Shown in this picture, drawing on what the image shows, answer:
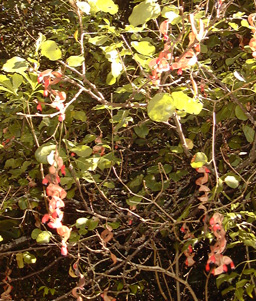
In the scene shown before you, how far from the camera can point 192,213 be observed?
5.48 feet

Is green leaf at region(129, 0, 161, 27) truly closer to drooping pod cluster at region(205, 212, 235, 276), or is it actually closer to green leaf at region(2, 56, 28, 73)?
green leaf at region(2, 56, 28, 73)

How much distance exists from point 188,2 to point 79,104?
660 millimetres

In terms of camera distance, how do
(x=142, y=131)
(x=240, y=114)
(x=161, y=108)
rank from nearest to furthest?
1. (x=161, y=108)
2. (x=240, y=114)
3. (x=142, y=131)

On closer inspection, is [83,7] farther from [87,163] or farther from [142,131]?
[142,131]

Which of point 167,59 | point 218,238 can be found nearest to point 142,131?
point 218,238

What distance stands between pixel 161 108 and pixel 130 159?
3.31 feet

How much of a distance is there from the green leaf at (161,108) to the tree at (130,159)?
3.7 inches

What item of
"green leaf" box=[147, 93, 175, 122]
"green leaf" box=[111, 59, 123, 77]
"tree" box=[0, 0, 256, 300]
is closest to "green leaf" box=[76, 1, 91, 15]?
"tree" box=[0, 0, 256, 300]

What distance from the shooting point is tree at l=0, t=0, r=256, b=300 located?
1.28 metres

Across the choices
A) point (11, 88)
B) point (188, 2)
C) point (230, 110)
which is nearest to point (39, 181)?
point (11, 88)

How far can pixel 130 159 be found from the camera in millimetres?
1955

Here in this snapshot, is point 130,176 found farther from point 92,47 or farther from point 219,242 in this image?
point 219,242

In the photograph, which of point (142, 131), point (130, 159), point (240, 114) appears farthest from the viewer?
point (130, 159)

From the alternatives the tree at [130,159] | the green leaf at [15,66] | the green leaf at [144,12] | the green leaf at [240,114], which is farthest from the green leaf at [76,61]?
the green leaf at [240,114]
